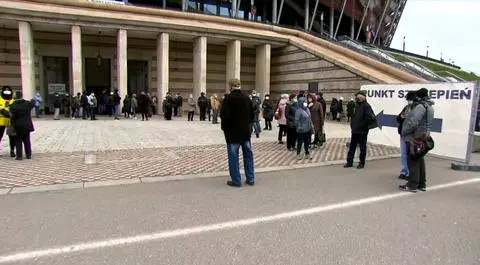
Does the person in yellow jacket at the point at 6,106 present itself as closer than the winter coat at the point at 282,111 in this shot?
Yes

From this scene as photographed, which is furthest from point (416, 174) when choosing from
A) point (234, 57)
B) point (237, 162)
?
point (234, 57)

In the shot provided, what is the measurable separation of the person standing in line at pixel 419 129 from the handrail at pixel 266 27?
48.7 ft

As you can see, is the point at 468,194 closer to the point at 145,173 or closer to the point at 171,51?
the point at 145,173

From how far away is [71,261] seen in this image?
3.70 metres

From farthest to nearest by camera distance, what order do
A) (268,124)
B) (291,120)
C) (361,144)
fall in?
1. (268,124)
2. (291,120)
3. (361,144)

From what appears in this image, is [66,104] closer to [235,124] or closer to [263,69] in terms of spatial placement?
[263,69]

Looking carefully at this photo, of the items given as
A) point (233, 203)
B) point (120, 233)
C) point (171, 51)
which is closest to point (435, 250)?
point (233, 203)

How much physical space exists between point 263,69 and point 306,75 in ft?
13.4

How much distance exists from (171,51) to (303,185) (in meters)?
25.9

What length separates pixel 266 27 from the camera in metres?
31.8

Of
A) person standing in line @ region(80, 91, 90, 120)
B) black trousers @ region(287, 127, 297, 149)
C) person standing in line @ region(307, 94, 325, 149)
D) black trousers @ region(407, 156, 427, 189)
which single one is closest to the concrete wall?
person standing in line @ region(307, 94, 325, 149)

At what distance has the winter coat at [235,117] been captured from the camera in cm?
684

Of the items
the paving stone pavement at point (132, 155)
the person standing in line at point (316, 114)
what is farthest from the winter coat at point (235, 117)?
the person standing in line at point (316, 114)

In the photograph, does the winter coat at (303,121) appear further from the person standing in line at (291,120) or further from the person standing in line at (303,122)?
the person standing in line at (291,120)
